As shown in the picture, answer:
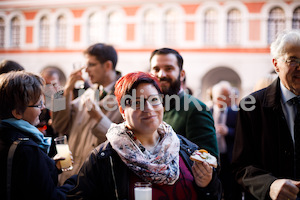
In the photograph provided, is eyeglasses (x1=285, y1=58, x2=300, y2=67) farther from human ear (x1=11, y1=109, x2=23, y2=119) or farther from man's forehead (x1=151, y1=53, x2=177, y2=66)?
human ear (x1=11, y1=109, x2=23, y2=119)

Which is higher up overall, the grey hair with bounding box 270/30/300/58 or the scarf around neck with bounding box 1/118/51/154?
the grey hair with bounding box 270/30/300/58

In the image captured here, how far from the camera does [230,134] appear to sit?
4969mm

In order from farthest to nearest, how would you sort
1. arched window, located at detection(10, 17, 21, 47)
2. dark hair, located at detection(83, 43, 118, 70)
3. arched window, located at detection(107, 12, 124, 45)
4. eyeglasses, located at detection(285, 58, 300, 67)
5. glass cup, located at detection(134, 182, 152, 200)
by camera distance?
arched window, located at detection(10, 17, 21, 47), arched window, located at detection(107, 12, 124, 45), dark hair, located at detection(83, 43, 118, 70), eyeglasses, located at detection(285, 58, 300, 67), glass cup, located at detection(134, 182, 152, 200)

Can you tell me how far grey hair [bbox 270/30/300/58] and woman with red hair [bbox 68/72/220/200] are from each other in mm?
886

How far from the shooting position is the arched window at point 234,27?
55.7ft

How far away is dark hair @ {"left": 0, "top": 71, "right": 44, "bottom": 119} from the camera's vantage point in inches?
72.6

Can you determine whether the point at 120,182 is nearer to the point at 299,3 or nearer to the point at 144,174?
the point at 144,174

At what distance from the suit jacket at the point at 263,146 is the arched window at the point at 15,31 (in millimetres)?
18707

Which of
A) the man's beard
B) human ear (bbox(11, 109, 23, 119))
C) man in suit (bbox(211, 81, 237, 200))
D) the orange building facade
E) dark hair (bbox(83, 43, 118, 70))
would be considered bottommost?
man in suit (bbox(211, 81, 237, 200))

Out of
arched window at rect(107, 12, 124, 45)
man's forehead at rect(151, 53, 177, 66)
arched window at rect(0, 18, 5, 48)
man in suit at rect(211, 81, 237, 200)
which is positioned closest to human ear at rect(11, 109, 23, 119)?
man's forehead at rect(151, 53, 177, 66)

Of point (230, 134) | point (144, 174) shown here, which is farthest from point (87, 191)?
point (230, 134)

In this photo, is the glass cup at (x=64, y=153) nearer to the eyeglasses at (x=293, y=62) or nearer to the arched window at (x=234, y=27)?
the eyeglasses at (x=293, y=62)

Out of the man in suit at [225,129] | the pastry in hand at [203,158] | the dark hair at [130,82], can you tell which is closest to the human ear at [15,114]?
the dark hair at [130,82]

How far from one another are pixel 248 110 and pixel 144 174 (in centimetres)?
98
